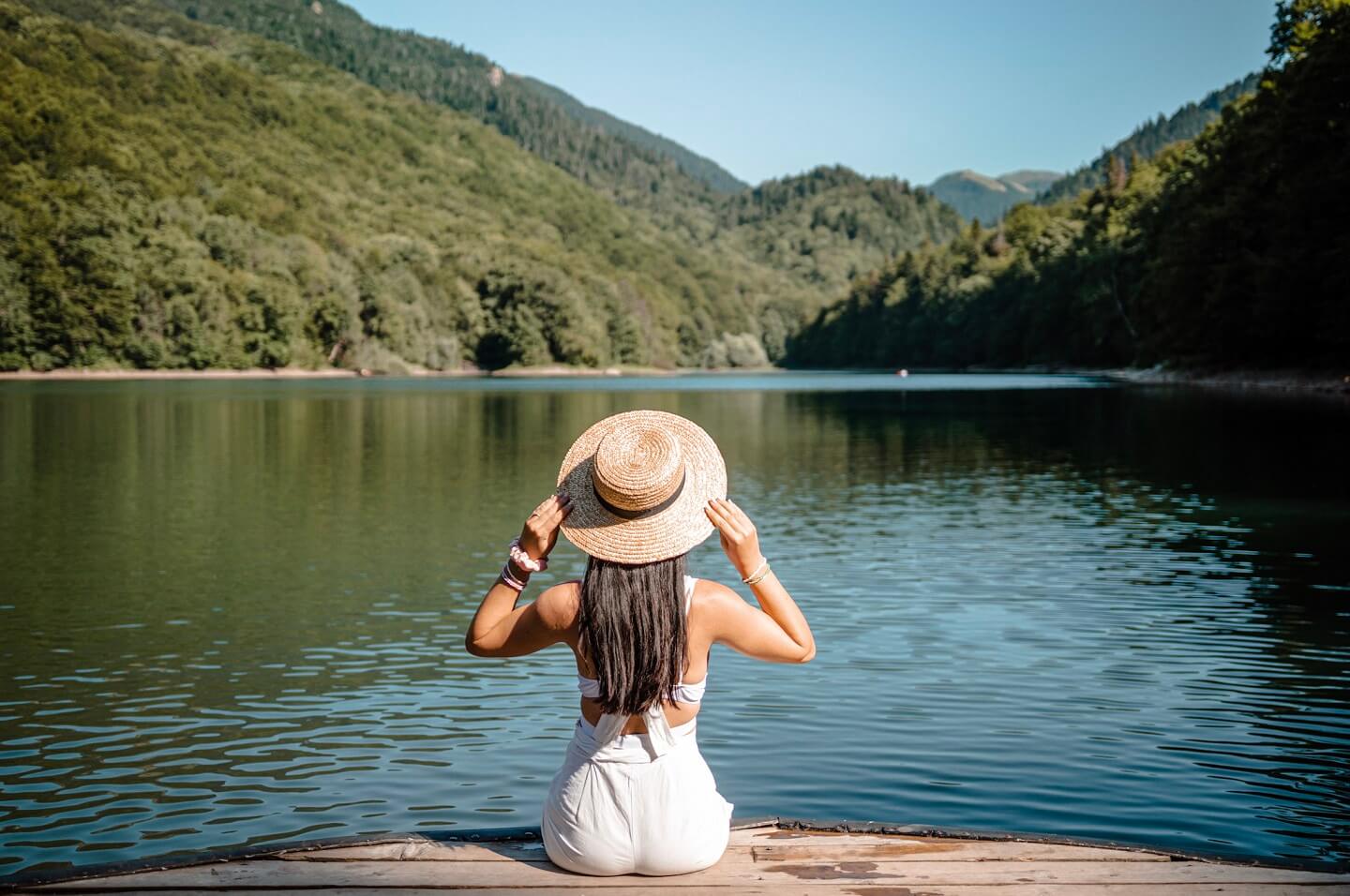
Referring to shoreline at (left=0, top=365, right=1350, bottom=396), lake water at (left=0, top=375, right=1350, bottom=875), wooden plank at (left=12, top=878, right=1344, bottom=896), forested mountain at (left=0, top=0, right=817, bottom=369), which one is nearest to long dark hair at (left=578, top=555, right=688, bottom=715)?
wooden plank at (left=12, top=878, right=1344, bottom=896)

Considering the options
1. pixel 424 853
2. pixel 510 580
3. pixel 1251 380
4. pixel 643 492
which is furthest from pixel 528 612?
pixel 1251 380

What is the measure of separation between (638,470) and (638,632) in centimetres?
67

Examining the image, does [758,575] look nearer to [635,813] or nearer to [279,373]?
[635,813]

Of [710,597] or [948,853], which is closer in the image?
[710,597]

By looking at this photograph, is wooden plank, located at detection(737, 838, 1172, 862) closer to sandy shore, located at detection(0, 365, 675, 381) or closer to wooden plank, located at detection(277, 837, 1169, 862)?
wooden plank, located at detection(277, 837, 1169, 862)

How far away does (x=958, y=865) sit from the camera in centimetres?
512

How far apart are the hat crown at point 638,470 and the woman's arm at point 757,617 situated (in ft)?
0.78

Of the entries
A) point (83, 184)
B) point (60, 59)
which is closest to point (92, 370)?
point (83, 184)

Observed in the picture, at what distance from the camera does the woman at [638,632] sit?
4727 millimetres

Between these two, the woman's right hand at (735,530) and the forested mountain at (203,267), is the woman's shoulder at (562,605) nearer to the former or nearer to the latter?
the woman's right hand at (735,530)

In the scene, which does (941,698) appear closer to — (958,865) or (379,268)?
(958,865)

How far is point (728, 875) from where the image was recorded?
500 centimetres

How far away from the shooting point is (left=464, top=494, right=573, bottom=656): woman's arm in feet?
16.0

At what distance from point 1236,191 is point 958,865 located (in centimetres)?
7536
